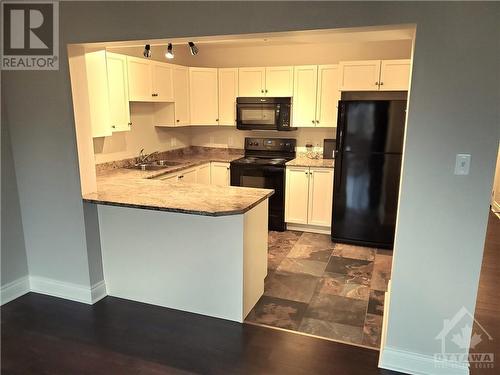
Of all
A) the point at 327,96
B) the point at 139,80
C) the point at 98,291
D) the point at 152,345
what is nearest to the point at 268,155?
the point at 327,96

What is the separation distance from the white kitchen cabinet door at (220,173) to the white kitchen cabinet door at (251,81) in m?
0.99

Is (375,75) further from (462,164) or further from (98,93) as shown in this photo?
(98,93)

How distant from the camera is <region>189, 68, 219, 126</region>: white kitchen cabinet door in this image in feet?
16.0

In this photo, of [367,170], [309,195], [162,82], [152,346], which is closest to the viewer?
[152,346]

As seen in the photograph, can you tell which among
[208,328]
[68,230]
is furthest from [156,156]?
[208,328]

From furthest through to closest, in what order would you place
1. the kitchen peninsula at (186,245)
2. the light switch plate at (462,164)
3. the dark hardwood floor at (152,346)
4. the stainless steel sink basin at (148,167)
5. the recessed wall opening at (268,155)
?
the stainless steel sink basin at (148,167) → the recessed wall opening at (268,155) → the kitchen peninsula at (186,245) → the dark hardwood floor at (152,346) → the light switch plate at (462,164)

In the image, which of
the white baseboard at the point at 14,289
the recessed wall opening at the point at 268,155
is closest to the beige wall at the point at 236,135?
the recessed wall opening at the point at 268,155

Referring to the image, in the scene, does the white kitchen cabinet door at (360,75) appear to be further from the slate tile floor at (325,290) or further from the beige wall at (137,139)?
the beige wall at (137,139)

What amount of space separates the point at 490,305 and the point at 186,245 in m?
2.61

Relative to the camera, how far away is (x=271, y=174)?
15.3 feet

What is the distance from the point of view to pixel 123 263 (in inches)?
120

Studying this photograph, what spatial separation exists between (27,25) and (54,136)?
799 mm

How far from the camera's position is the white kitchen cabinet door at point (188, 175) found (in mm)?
4355

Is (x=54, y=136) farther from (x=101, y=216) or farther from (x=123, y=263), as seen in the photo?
(x=123, y=263)
